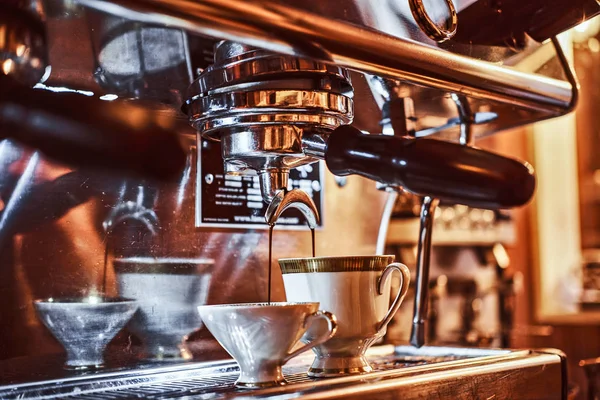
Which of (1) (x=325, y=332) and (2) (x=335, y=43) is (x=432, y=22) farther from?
(1) (x=325, y=332)

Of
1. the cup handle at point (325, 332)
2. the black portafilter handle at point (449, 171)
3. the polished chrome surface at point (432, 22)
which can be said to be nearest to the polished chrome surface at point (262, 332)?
the cup handle at point (325, 332)

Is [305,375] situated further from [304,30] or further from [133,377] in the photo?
[304,30]

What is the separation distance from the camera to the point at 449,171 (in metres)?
0.44

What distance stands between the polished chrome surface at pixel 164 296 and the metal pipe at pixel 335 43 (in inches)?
9.7

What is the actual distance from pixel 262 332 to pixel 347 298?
94 mm

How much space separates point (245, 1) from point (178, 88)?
0.22 m

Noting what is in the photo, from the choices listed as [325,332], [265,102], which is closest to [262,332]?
[325,332]

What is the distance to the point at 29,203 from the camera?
0.54 m

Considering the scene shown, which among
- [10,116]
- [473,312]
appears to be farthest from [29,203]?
[473,312]

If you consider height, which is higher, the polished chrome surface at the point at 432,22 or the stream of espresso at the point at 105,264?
the polished chrome surface at the point at 432,22

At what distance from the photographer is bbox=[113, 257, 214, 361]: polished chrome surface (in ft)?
1.94

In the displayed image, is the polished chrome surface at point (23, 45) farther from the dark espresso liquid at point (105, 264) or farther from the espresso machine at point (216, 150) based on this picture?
the dark espresso liquid at point (105, 264)

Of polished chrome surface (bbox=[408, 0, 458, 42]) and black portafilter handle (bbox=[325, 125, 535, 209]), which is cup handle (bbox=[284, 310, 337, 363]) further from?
polished chrome surface (bbox=[408, 0, 458, 42])

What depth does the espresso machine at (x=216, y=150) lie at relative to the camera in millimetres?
451
